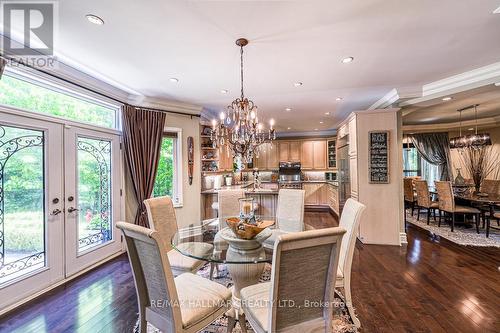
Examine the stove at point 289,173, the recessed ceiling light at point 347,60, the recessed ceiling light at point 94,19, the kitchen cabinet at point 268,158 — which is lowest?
the stove at point 289,173

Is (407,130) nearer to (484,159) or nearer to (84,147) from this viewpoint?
(484,159)

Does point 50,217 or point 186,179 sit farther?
point 186,179

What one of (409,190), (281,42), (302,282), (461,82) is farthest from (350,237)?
(409,190)

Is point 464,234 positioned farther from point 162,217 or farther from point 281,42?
point 162,217

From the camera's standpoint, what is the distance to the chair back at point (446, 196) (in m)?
4.70

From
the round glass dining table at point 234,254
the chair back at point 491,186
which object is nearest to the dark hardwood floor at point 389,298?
the round glass dining table at point 234,254

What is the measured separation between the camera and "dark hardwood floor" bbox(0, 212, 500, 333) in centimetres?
205

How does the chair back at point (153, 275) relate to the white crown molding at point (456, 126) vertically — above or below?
below

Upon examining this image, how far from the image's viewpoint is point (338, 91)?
3861 mm

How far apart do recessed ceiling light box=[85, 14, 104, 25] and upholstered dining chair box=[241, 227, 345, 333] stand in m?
2.31

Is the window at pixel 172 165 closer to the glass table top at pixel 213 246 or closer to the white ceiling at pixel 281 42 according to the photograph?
the white ceiling at pixel 281 42

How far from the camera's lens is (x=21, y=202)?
2.50 metres

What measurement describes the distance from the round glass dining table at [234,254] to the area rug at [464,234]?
421 cm

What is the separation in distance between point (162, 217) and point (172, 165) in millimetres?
2088
